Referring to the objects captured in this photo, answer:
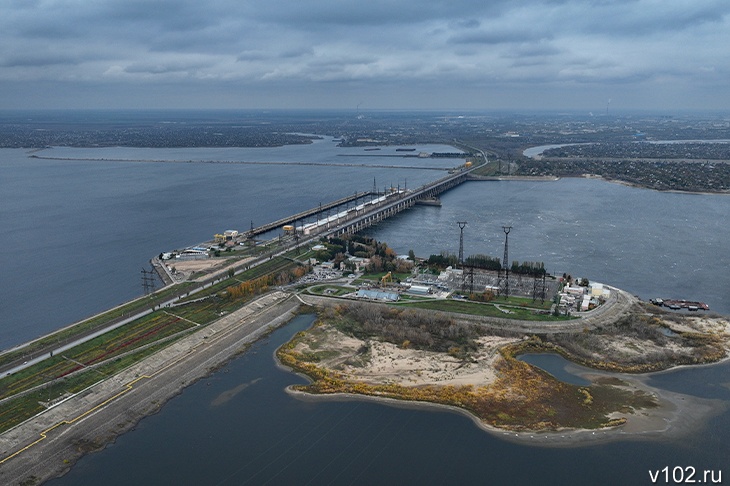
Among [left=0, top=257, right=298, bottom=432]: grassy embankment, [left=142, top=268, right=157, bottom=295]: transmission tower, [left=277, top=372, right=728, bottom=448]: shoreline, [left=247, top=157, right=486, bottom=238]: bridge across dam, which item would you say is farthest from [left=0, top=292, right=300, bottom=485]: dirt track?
[left=247, top=157, right=486, bottom=238]: bridge across dam

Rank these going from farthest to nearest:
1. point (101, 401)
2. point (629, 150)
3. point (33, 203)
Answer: point (629, 150) → point (33, 203) → point (101, 401)

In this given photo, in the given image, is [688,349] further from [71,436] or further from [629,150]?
[629,150]

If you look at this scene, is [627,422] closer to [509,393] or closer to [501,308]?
[509,393]

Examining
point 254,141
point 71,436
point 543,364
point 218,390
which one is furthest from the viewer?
point 254,141

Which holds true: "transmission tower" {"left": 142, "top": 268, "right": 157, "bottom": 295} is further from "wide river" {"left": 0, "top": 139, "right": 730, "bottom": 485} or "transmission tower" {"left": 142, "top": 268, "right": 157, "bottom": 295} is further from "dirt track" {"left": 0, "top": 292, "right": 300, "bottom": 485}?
"dirt track" {"left": 0, "top": 292, "right": 300, "bottom": 485}

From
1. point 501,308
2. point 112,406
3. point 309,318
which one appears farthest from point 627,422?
point 112,406

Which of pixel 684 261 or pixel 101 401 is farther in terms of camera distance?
pixel 684 261

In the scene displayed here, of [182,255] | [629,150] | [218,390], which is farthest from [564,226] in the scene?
[629,150]
